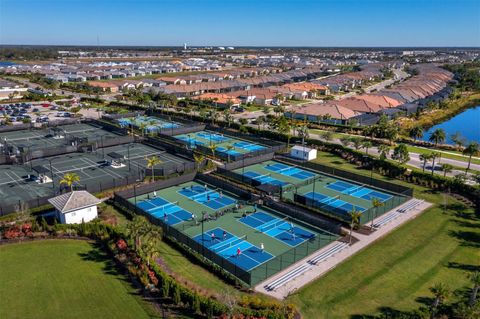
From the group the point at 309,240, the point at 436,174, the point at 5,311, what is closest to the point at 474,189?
the point at 436,174

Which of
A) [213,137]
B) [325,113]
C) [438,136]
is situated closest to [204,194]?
[213,137]

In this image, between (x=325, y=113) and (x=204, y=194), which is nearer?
(x=204, y=194)

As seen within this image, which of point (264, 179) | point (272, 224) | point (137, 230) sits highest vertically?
point (137, 230)

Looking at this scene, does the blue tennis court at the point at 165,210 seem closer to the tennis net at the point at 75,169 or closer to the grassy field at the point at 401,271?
the tennis net at the point at 75,169

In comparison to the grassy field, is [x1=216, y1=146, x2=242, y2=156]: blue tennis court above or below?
above

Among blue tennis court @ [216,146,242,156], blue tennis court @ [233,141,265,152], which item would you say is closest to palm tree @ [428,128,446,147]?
blue tennis court @ [233,141,265,152]

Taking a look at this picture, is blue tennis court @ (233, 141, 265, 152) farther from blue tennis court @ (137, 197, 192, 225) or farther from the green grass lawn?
the green grass lawn

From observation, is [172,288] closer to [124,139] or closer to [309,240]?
[309,240]

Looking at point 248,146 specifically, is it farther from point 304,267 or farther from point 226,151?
point 304,267
